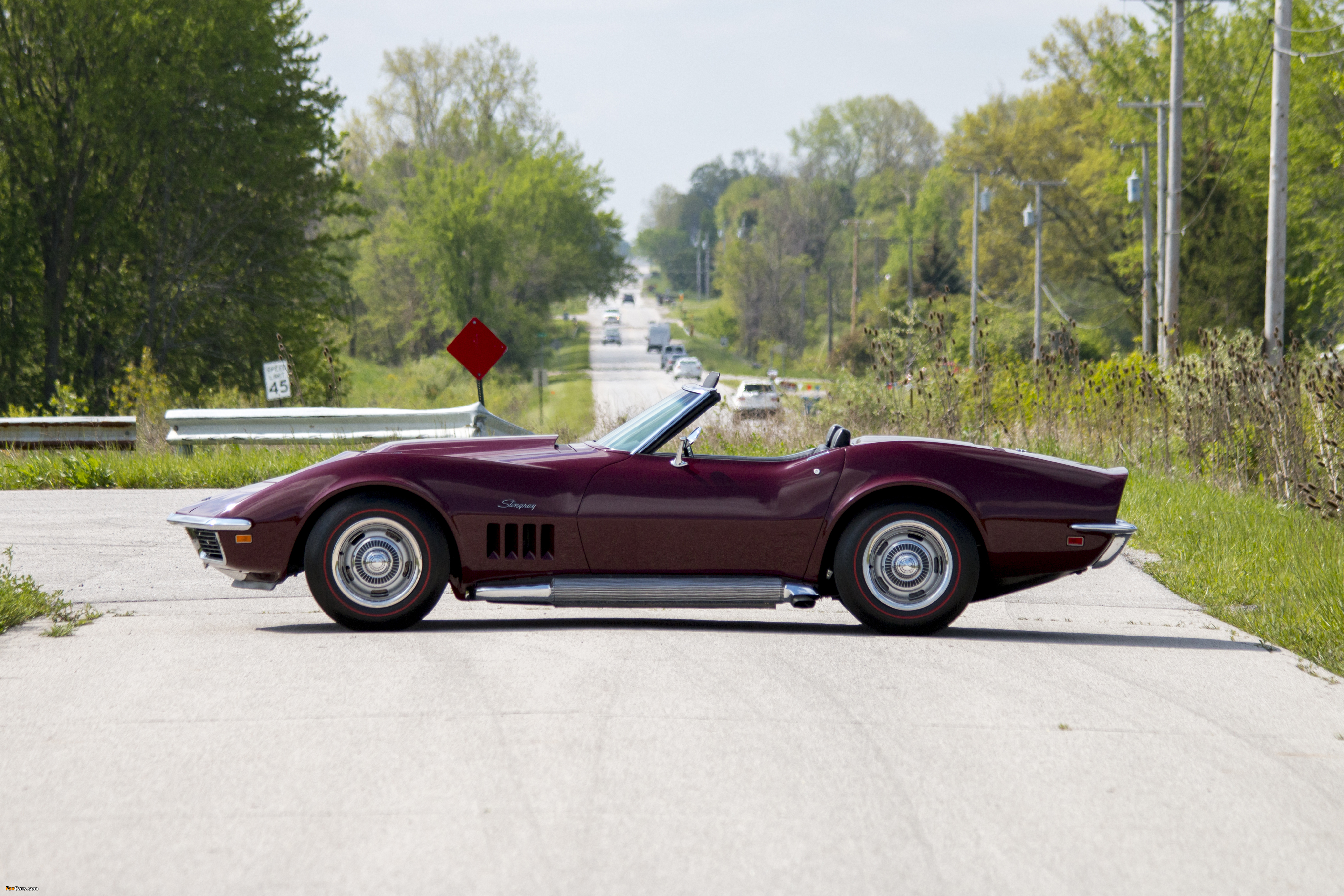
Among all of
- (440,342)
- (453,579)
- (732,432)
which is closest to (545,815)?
(453,579)

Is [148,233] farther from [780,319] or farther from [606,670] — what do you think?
[780,319]

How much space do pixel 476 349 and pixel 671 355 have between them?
70.9 metres

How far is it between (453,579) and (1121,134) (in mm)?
53782

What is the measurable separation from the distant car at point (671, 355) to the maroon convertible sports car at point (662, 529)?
72.1 meters

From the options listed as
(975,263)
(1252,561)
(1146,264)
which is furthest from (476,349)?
(975,263)

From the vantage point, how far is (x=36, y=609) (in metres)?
7.62

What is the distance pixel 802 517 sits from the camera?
6.80 meters

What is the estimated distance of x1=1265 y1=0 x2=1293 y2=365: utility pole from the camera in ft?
53.4

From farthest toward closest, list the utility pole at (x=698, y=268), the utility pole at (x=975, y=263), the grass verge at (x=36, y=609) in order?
the utility pole at (x=698, y=268)
the utility pole at (x=975, y=263)
the grass verge at (x=36, y=609)

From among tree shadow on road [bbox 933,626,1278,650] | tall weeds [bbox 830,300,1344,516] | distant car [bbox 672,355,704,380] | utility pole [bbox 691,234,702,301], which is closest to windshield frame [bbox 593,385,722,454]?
tree shadow on road [bbox 933,626,1278,650]

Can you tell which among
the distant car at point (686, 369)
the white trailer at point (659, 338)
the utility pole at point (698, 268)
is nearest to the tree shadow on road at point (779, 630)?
the distant car at point (686, 369)

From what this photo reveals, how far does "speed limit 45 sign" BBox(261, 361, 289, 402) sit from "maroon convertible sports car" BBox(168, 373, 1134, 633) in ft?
47.7

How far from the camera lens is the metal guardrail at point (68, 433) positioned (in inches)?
715

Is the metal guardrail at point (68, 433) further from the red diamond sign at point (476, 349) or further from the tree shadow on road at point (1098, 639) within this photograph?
the tree shadow on road at point (1098, 639)
